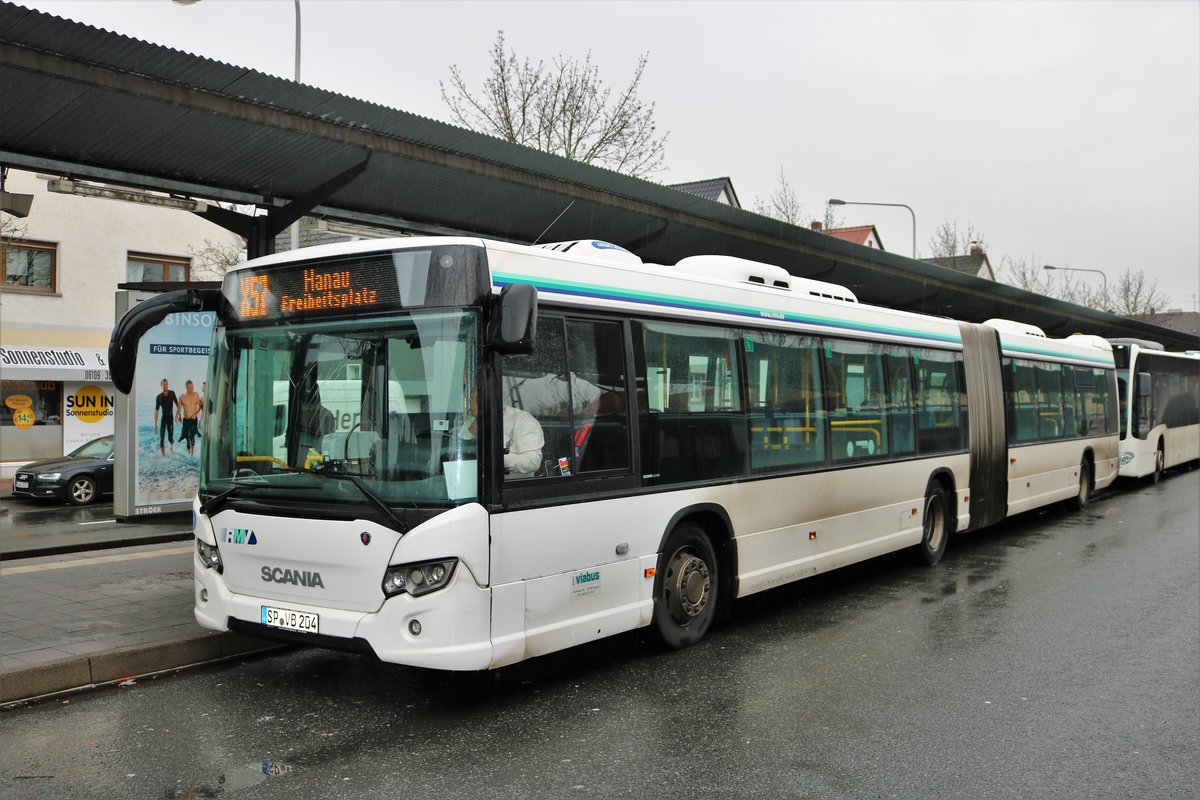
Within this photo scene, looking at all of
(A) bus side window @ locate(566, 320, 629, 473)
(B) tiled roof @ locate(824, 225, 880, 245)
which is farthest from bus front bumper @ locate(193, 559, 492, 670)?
(B) tiled roof @ locate(824, 225, 880, 245)

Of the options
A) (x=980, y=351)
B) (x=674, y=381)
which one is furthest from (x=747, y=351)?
(x=980, y=351)

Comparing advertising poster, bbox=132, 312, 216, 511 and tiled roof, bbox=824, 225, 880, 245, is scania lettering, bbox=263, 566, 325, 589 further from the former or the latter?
tiled roof, bbox=824, 225, 880, 245

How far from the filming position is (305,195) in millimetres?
11039

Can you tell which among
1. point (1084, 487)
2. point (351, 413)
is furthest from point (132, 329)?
point (1084, 487)

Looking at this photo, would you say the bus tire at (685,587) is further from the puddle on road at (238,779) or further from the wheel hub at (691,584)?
the puddle on road at (238,779)

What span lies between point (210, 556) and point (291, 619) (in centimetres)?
91

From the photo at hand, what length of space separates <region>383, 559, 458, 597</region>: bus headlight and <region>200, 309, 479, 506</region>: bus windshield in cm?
35

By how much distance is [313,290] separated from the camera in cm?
634

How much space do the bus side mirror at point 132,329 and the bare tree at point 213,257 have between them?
22.2 m

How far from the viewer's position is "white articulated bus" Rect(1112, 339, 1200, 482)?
22219mm

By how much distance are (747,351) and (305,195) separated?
17.5ft

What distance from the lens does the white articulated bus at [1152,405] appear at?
2222cm

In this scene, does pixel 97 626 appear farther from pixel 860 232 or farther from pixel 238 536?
pixel 860 232

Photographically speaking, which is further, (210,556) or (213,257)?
(213,257)
